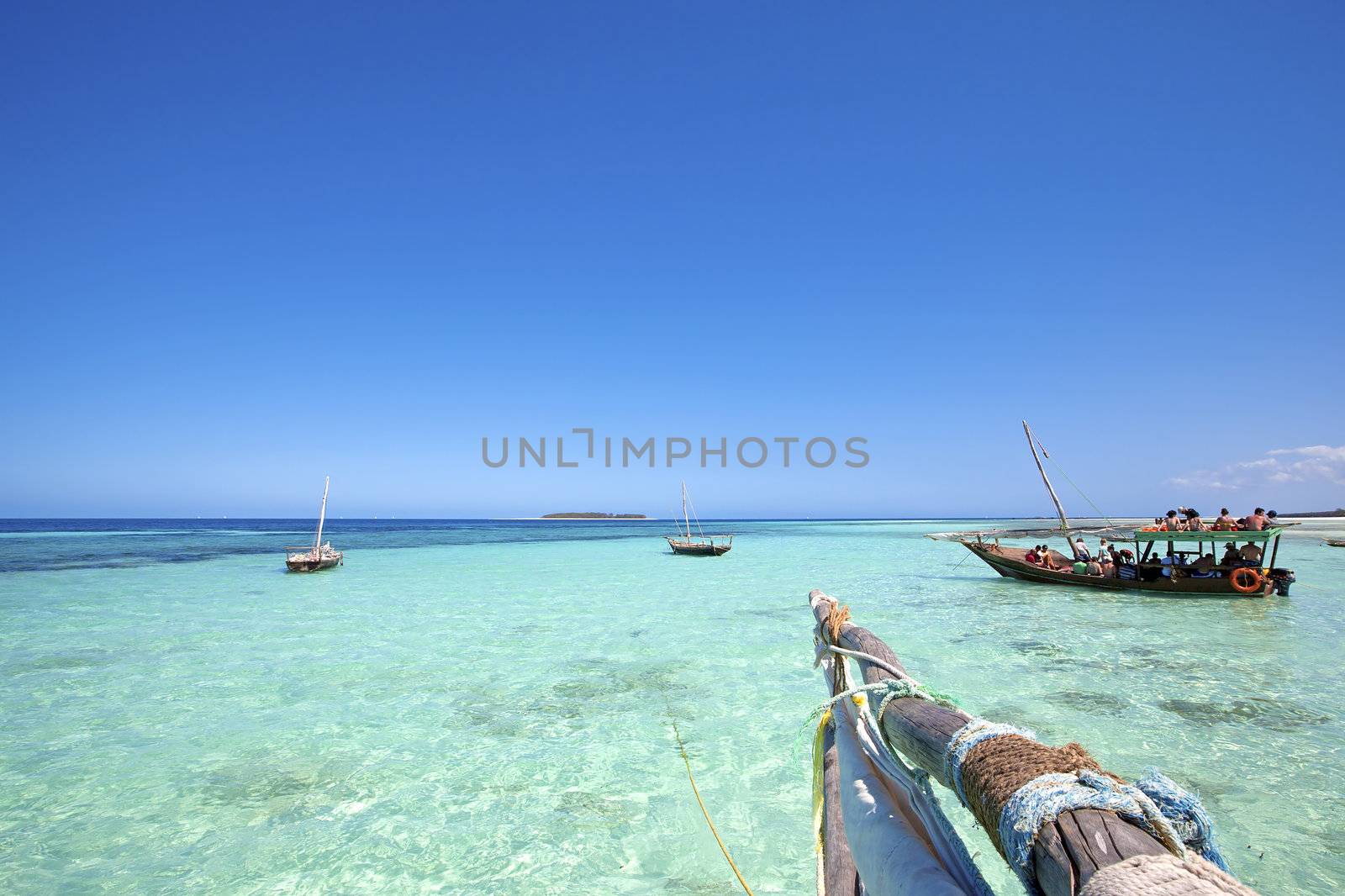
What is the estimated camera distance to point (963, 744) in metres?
1.76

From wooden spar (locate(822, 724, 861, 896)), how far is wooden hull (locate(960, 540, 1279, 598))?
71.4 feet

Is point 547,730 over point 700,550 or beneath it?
beneath

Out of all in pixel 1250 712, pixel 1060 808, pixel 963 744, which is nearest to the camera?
pixel 1060 808

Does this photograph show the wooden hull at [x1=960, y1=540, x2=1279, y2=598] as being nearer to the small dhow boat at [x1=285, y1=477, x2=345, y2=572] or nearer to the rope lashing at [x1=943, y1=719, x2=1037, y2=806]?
the rope lashing at [x1=943, y1=719, x2=1037, y2=806]

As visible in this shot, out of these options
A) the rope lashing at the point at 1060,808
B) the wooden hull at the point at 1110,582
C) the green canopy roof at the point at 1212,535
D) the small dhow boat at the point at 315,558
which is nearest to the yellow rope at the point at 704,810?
the rope lashing at the point at 1060,808

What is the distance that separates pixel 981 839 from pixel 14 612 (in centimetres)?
2556

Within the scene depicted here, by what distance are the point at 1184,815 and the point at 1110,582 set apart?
2353cm

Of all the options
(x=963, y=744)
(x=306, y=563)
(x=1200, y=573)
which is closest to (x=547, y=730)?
(x=963, y=744)

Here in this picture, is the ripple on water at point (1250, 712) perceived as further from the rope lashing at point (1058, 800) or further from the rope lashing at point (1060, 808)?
the rope lashing at point (1060, 808)

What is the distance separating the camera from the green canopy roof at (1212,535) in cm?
1811

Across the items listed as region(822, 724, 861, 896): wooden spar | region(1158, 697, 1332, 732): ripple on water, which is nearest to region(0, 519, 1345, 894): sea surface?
region(1158, 697, 1332, 732): ripple on water

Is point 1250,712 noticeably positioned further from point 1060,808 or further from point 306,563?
point 306,563

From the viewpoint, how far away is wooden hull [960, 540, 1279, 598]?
19.1m

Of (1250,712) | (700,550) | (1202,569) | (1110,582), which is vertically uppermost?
(1202,569)
